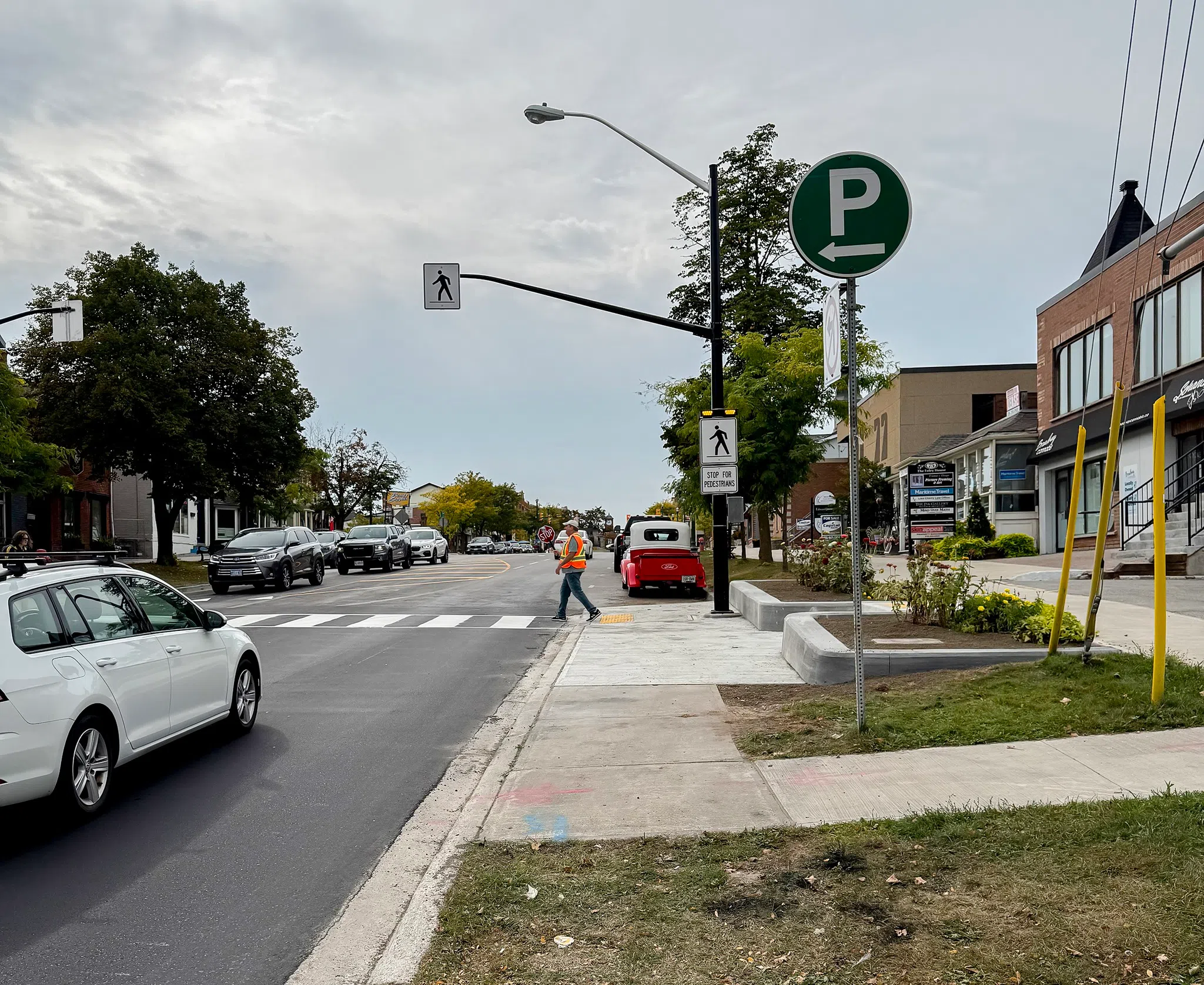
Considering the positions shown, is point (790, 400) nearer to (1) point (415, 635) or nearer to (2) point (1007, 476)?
(1) point (415, 635)

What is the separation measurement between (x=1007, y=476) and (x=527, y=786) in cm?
3861

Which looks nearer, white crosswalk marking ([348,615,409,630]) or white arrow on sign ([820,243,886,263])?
white arrow on sign ([820,243,886,263])

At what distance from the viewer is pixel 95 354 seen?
36.2 metres

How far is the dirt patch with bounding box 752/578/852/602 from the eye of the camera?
16.5 m

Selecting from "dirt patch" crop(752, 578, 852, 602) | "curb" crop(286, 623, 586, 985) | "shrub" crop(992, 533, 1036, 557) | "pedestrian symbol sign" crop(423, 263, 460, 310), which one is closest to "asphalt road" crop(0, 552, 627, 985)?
"curb" crop(286, 623, 586, 985)

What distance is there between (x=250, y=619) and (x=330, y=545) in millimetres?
27346

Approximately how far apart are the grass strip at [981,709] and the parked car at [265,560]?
21.6 metres

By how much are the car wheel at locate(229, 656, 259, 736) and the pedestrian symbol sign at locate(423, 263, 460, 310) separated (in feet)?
36.8

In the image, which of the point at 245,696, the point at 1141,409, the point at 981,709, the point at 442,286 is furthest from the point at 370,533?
the point at 981,709

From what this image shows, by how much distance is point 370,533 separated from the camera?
134ft

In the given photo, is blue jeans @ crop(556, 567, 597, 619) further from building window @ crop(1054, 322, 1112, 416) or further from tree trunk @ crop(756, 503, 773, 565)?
building window @ crop(1054, 322, 1112, 416)

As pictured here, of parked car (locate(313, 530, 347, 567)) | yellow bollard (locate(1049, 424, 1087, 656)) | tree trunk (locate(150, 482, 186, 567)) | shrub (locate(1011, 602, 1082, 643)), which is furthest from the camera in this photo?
parked car (locate(313, 530, 347, 567))

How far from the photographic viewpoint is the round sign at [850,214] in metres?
6.89

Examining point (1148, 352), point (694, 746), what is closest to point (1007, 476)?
point (1148, 352)
